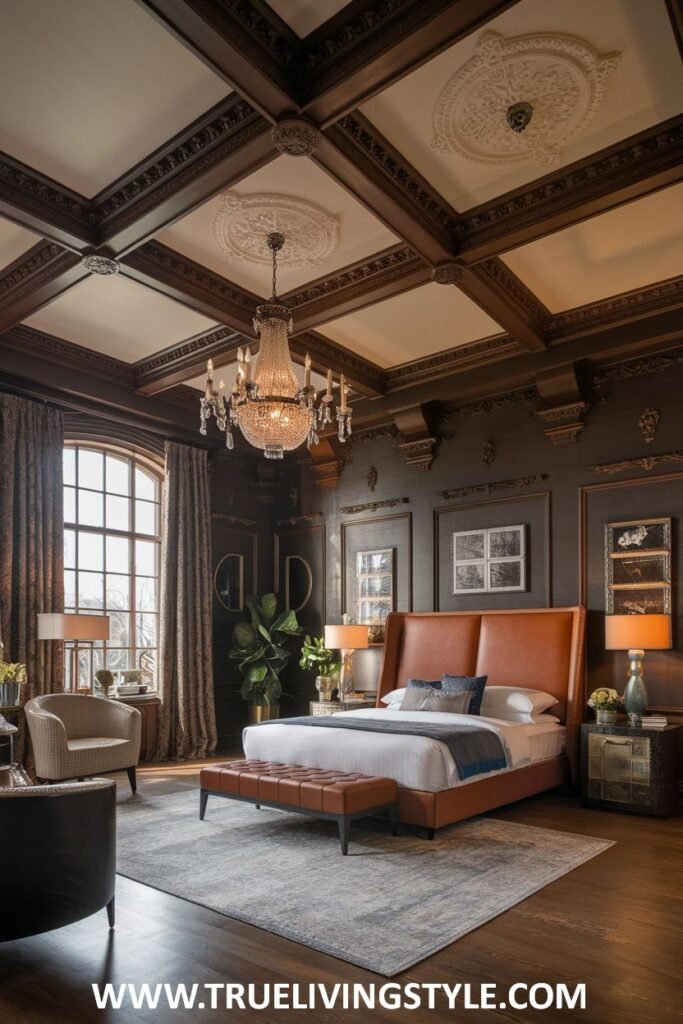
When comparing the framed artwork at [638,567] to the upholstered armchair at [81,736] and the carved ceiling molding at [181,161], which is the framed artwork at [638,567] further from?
the carved ceiling molding at [181,161]

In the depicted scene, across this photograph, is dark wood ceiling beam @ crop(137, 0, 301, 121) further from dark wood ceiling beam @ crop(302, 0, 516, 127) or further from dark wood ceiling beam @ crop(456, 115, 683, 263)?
dark wood ceiling beam @ crop(456, 115, 683, 263)

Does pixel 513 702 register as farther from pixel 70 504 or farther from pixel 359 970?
pixel 70 504

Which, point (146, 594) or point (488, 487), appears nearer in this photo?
point (488, 487)

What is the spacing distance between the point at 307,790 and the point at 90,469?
4.33 metres

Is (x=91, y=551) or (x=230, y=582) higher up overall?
(x=91, y=551)

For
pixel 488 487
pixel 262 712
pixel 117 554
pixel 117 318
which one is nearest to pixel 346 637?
pixel 262 712

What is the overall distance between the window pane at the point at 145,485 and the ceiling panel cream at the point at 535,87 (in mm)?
4720

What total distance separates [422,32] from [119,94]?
1.47 metres

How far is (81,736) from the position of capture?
19.9 feet

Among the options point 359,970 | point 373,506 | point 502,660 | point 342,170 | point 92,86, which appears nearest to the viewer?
point 359,970

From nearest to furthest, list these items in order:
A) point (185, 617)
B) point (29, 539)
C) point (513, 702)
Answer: point (513, 702) < point (29, 539) < point (185, 617)

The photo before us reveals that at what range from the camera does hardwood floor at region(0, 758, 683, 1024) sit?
2.62m

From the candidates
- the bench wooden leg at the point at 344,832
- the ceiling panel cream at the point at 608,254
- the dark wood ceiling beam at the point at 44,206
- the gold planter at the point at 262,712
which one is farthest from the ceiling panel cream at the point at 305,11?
the gold planter at the point at 262,712

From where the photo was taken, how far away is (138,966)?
9.74ft
